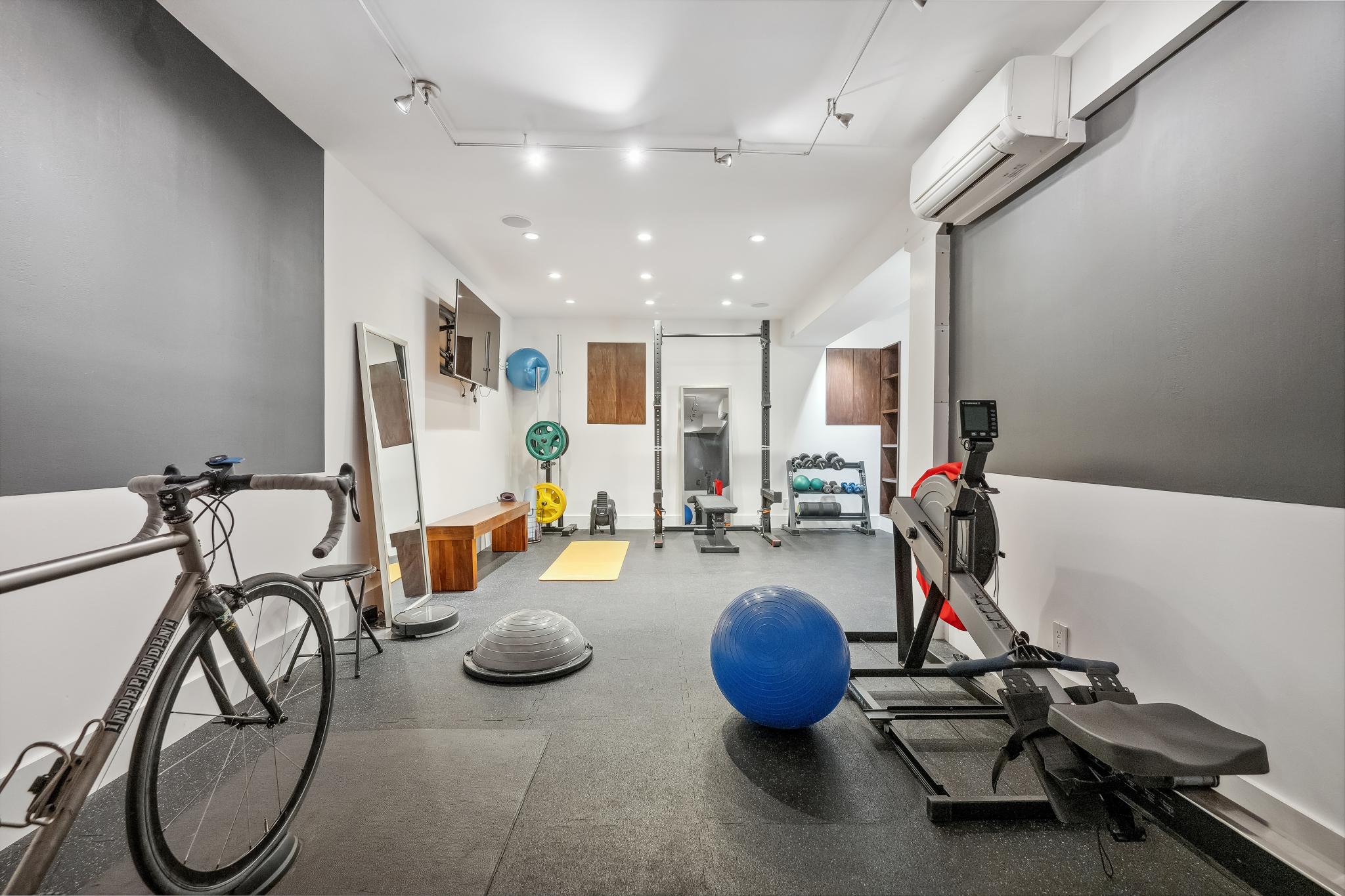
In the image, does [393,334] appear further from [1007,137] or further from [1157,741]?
[1157,741]

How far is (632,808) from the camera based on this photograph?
1728 millimetres

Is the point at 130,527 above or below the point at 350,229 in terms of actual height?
below

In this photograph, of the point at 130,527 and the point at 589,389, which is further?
the point at 589,389

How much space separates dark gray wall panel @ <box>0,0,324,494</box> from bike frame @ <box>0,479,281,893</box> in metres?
0.87

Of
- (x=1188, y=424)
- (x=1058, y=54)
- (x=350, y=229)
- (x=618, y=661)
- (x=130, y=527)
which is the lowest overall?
(x=618, y=661)

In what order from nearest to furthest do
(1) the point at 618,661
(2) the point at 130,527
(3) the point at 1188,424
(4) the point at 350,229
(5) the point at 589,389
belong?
(3) the point at 1188,424 < (2) the point at 130,527 < (1) the point at 618,661 < (4) the point at 350,229 < (5) the point at 589,389

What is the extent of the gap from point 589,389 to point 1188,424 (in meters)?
6.39

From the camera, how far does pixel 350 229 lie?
11.2ft

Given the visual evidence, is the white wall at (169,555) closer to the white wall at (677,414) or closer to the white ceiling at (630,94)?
the white ceiling at (630,94)

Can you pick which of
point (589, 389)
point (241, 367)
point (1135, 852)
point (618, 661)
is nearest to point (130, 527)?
point (241, 367)

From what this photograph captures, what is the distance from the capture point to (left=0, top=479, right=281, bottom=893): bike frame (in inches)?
36.2

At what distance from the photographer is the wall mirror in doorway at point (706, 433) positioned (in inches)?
292

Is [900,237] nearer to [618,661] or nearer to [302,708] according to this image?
[618,661]

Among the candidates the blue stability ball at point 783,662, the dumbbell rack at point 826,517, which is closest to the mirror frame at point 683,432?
the dumbbell rack at point 826,517
